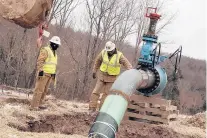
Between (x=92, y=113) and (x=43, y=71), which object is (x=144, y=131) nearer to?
(x=92, y=113)

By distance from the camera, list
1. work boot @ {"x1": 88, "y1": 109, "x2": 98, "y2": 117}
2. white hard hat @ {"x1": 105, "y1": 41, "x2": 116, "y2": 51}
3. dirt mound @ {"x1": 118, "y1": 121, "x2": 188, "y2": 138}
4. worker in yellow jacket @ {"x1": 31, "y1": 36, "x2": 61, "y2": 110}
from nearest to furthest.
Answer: dirt mound @ {"x1": 118, "y1": 121, "x2": 188, "y2": 138}, worker in yellow jacket @ {"x1": 31, "y1": 36, "x2": 61, "y2": 110}, work boot @ {"x1": 88, "y1": 109, "x2": 98, "y2": 117}, white hard hat @ {"x1": 105, "y1": 41, "x2": 116, "y2": 51}

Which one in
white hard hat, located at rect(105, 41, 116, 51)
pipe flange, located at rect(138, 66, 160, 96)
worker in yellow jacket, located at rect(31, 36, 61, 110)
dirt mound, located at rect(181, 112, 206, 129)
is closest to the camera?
pipe flange, located at rect(138, 66, 160, 96)

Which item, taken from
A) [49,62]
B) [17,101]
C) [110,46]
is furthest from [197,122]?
[17,101]

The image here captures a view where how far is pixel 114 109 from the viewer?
217 inches

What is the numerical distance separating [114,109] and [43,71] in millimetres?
4047

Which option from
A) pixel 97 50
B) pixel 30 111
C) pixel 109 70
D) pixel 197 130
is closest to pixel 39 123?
pixel 30 111

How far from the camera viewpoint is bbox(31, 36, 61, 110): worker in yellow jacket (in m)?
9.16

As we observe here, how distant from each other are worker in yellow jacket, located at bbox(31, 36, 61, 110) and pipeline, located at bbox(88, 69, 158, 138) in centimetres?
264

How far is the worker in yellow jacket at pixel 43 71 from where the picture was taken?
Result: 9164mm

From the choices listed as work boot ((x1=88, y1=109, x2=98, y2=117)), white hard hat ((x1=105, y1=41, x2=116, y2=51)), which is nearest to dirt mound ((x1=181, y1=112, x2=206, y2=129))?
work boot ((x1=88, y1=109, x2=98, y2=117))

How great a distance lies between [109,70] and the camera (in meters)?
9.62

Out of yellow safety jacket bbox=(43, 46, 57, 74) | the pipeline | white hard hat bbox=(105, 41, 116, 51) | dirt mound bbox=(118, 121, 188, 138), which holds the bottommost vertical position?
dirt mound bbox=(118, 121, 188, 138)

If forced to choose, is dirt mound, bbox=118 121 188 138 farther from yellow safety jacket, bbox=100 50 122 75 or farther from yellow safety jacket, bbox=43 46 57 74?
yellow safety jacket, bbox=43 46 57 74

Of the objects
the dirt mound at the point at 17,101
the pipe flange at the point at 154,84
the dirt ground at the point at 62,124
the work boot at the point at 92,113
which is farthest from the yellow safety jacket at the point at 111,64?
the dirt mound at the point at 17,101
